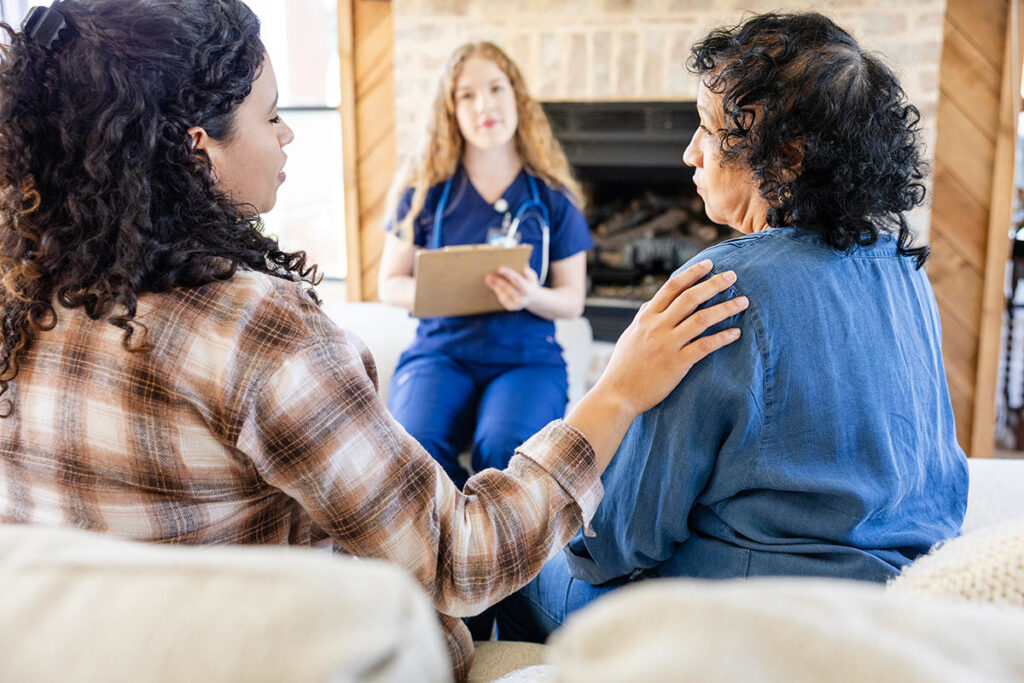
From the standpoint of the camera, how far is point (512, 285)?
205 cm

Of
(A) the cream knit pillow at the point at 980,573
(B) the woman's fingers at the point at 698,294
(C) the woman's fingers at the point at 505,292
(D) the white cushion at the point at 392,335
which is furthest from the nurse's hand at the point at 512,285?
(A) the cream knit pillow at the point at 980,573

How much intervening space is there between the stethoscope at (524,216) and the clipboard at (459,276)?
0.85 ft

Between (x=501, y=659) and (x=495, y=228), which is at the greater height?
(x=495, y=228)

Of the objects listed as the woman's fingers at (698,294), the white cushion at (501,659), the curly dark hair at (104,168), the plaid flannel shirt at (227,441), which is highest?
the curly dark hair at (104,168)

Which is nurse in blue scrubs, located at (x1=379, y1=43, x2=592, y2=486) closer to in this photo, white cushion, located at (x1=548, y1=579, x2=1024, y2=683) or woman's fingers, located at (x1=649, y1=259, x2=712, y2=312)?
woman's fingers, located at (x1=649, y1=259, x2=712, y2=312)

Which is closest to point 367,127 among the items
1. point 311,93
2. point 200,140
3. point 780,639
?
point 311,93

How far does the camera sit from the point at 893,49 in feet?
9.33

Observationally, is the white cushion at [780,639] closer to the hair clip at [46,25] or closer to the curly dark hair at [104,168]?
the curly dark hair at [104,168]

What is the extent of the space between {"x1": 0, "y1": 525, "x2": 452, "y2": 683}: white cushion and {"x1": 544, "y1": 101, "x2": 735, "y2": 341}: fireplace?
9.47 feet

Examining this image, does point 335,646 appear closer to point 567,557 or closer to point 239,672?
point 239,672

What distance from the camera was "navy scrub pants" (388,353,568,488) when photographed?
6.16ft

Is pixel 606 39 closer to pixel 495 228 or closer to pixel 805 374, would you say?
pixel 495 228

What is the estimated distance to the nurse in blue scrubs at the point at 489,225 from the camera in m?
2.10

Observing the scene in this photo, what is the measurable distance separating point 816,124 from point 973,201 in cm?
224
